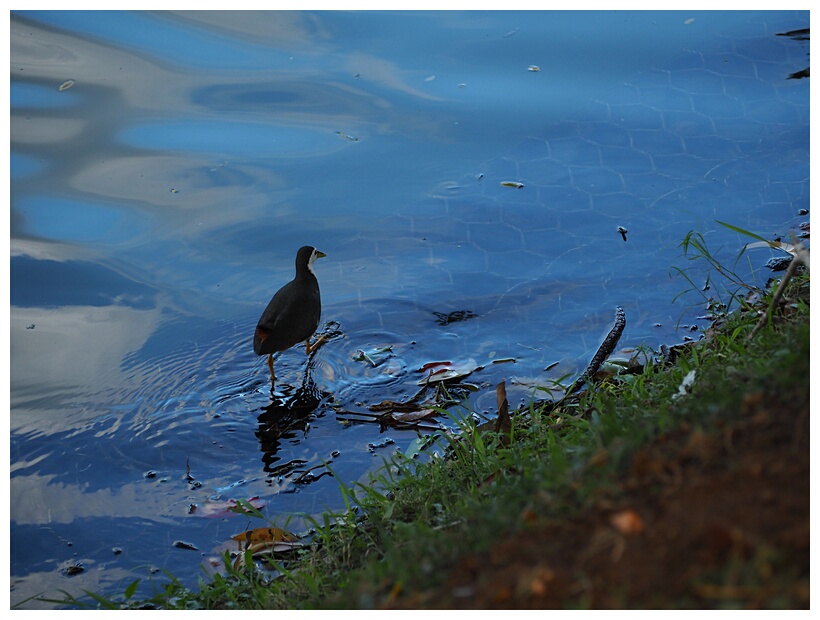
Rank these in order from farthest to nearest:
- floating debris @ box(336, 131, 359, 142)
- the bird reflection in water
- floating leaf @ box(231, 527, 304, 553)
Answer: floating debris @ box(336, 131, 359, 142) < the bird reflection in water < floating leaf @ box(231, 527, 304, 553)

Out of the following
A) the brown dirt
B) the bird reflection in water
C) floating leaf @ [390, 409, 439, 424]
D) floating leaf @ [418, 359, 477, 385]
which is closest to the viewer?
the brown dirt

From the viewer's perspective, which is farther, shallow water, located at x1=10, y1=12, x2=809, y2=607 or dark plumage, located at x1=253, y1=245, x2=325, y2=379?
dark plumage, located at x1=253, y1=245, x2=325, y2=379

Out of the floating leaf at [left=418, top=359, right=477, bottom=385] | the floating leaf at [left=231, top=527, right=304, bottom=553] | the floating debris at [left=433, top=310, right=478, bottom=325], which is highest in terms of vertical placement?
the floating debris at [left=433, top=310, right=478, bottom=325]

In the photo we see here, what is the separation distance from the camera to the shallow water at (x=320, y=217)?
4.10 m

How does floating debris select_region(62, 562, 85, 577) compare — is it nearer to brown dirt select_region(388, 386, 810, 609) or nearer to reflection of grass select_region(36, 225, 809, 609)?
reflection of grass select_region(36, 225, 809, 609)

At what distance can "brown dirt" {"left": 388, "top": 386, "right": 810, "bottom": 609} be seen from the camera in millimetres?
1740

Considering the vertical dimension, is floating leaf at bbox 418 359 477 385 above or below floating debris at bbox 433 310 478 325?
below

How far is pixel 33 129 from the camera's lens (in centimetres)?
674

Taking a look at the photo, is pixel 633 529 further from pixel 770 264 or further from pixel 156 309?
pixel 156 309

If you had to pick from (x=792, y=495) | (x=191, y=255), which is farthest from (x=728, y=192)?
(x=792, y=495)

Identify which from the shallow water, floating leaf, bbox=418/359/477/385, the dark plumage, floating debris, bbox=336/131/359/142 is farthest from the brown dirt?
floating debris, bbox=336/131/359/142

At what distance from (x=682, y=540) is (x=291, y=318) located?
3015mm

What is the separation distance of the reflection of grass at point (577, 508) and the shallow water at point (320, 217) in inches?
20.5

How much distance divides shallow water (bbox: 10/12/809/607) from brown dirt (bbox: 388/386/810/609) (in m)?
1.93
